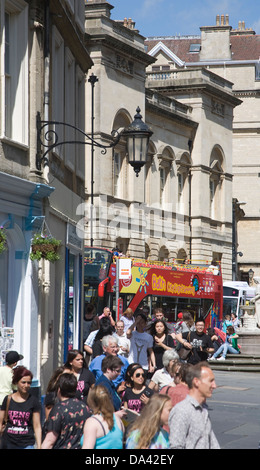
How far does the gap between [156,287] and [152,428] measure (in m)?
30.1

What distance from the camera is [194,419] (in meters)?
7.75

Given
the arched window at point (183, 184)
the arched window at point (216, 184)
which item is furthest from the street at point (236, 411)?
the arched window at point (216, 184)

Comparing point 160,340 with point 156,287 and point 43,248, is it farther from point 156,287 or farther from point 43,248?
point 156,287

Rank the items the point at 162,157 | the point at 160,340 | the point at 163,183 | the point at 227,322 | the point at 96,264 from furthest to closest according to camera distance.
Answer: the point at 163,183, the point at 162,157, the point at 227,322, the point at 96,264, the point at 160,340

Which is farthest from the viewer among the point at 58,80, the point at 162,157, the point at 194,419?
the point at 162,157

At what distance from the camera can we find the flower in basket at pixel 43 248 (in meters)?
14.8

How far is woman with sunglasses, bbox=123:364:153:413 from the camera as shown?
10773 millimetres

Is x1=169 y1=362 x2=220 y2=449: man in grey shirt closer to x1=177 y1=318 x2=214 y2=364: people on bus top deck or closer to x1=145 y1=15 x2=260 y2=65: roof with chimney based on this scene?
x1=177 y1=318 x2=214 y2=364: people on bus top deck

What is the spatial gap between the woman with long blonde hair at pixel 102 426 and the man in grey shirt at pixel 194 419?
52 cm

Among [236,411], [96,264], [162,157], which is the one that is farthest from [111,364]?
[162,157]

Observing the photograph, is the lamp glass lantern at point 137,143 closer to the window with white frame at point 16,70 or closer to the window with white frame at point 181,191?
the window with white frame at point 16,70

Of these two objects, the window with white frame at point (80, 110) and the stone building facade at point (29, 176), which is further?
the window with white frame at point (80, 110)

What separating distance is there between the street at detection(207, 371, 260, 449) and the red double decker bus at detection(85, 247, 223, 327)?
8.35m

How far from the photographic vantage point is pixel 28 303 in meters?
15.4
